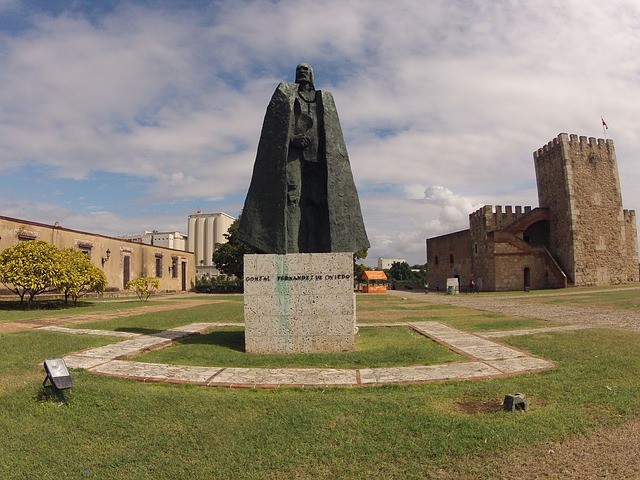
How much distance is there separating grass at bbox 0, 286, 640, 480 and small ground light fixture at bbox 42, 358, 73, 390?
0.15m

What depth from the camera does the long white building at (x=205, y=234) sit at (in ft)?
203

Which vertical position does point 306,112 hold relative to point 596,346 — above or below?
above

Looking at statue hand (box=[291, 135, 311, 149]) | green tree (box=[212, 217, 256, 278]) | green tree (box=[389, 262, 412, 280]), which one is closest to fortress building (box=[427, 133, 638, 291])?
green tree (box=[212, 217, 256, 278])

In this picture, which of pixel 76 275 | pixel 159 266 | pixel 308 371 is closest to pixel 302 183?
pixel 308 371

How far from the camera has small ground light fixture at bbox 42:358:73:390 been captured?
3.75 m

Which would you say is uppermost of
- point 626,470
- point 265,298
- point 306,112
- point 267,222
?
point 306,112

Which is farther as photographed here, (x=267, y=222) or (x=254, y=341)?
(x=267, y=222)

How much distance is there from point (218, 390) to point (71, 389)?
1.22 meters

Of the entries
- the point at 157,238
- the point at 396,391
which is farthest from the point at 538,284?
the point at 157,238

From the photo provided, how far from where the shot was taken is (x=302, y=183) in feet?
23.4

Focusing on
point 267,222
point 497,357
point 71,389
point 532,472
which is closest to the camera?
point 532,472

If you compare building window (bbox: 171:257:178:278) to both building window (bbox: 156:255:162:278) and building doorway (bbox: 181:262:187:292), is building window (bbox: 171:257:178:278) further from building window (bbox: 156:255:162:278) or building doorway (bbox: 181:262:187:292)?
building window (bbox: 156:255:162:278)

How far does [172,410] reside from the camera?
3.61 meters

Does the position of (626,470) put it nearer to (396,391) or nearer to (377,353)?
(396,391)
